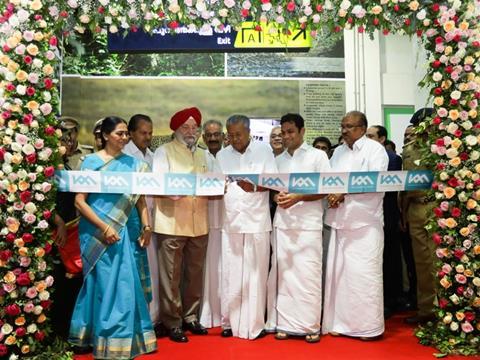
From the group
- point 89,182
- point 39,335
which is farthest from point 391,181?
point 39,335

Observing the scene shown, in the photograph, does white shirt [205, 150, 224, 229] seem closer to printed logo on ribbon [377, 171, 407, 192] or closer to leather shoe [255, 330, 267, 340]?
leather shoe [255, 330, 267, 340]

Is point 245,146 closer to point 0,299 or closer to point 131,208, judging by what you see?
point 131,208

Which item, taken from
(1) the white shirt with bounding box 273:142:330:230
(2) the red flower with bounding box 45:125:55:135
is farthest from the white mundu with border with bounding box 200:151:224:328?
(2) the red flower with bounding box 45:125:55:135

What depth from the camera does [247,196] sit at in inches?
168

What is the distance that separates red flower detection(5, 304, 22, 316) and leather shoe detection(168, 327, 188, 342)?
4.13 feet

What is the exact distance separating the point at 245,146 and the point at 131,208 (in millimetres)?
1187

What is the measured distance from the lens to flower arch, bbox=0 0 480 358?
11.9 feet


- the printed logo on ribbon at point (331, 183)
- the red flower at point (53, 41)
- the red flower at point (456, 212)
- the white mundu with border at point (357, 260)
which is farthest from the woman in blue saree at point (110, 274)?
the red flower at point (456, 212)

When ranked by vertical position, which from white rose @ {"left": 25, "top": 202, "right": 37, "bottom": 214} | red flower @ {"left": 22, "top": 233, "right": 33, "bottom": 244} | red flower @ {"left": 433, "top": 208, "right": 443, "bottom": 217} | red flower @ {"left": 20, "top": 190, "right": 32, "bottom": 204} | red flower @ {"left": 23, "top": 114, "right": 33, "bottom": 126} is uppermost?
red flower @ {"left": 23, "top": 114, "right": 33, "bottom": 126}

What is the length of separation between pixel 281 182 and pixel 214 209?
79 cm

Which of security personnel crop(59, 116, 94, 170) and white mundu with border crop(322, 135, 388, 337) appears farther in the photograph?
security personnel crop(59, 116, 94, 170)

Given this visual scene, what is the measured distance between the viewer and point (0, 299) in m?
3.56

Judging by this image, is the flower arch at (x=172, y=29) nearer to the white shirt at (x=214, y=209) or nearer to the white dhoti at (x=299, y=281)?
the white dhoti at (x=299, y=281)

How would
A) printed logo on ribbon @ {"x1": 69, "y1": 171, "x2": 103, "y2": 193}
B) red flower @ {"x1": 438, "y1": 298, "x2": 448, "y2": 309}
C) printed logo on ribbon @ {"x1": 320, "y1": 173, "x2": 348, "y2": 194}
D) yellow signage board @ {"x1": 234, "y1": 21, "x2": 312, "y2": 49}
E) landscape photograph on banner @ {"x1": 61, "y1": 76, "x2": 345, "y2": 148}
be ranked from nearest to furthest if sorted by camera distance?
printed logo on ribbon @ {"x1": 69, "y1": 171, "x2": 103, "y2": 193}, red flower @ {"x1": 438, "y1": 298, "x2": 448, "y2": 309}, printed logo on ribbon @ {"x1": 320, "y1": 173, "x2": 348, "y2": 194}, yellow signage board @ {"x1": 234, "y1": 21, "x2": 312, "y2": 49}, landscape photograph on banner @ {"x1": 61, "y1": 76, "x2": 345, "y2": 148}
